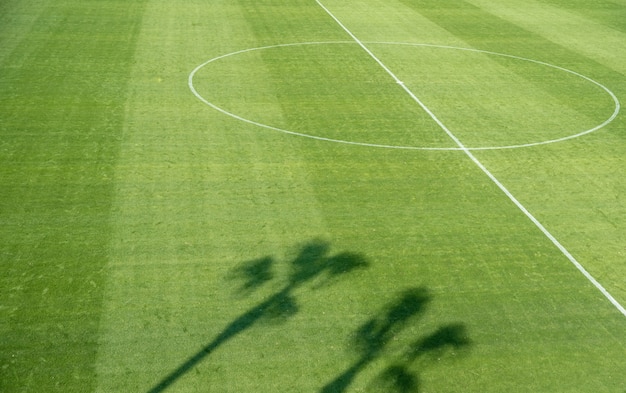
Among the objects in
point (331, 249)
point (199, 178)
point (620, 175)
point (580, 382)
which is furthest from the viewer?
point (620, 175)

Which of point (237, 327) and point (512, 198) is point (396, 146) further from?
point (237, 327)

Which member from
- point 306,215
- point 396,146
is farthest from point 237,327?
point 396,146

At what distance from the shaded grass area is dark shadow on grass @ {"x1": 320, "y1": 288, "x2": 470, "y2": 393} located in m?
2.89

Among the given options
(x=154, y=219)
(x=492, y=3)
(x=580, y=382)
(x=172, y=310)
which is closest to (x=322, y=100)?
(x=154, y=219)

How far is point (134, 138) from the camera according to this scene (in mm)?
14078

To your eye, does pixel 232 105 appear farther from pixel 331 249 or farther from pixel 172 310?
pixel 172 310

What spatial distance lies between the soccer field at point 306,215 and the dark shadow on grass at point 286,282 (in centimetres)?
3

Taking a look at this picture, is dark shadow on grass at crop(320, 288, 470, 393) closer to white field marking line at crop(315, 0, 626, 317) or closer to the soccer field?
the soccer field

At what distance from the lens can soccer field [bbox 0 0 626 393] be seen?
8.56m

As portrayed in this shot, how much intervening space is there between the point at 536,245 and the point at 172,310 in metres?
5.23

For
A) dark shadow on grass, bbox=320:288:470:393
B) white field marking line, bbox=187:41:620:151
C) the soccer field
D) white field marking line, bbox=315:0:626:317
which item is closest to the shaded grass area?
the soccer field

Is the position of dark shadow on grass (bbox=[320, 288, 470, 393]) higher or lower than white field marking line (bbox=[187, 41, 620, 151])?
higher

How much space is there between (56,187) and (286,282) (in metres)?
4.46

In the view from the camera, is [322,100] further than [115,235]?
Yes
